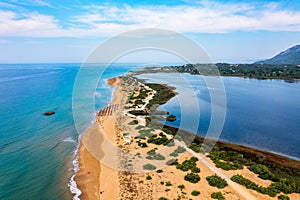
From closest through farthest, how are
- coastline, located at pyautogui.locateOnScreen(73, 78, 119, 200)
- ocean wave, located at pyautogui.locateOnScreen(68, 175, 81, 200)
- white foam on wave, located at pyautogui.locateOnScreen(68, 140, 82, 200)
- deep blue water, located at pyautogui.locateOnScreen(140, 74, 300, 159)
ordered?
ocean wave, located at pyautogui.locateOnScreen(68, 175, 81, 200)
white foam on wave, located at pyautogui.locateOnScreen(68, 140, 82, 200)
coastline, located at pyautogui.locateOnScreen(73, 78, 119, 200)
deep blue water, located at pyautogui.locateOnScreen(140, 74, 300, 159)

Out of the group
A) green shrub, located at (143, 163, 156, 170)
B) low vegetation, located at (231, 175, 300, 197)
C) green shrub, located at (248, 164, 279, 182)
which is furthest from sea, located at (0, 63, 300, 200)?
low vegetation, located at (231, 175, 300, 197)

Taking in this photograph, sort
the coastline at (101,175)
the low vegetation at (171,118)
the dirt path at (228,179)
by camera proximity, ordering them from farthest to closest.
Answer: the low vegetation at (171,118)
the coastline at (101,175)
the dirt path at (228,179)

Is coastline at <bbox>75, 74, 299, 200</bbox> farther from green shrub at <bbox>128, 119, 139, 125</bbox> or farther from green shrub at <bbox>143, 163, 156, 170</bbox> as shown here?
green shrub at <bbox>128, 119, 139, 125</bbox>

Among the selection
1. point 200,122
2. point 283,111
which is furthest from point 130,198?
point 283,111

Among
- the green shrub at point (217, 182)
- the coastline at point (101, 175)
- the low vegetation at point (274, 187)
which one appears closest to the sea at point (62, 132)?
the coastline at point (101, 175)

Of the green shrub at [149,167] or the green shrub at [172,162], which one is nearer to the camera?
the green shrub at [149,167]

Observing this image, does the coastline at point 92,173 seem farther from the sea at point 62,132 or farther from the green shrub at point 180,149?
the green shrub at point 180,149

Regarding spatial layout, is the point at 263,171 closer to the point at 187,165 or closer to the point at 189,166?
the point at 189,166

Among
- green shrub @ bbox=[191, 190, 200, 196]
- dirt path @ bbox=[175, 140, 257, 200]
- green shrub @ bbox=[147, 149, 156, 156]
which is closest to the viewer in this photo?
dirt path @ bbox=[175, 140, 257, 200]
